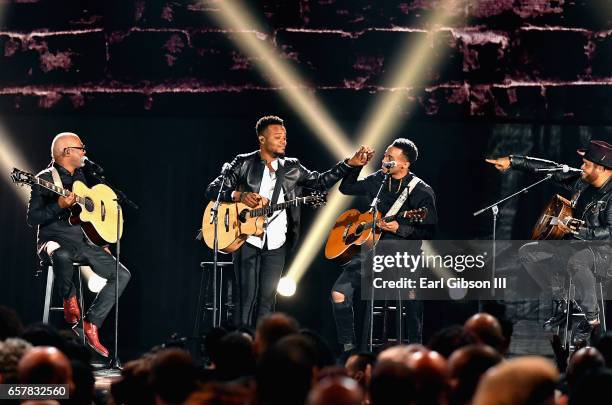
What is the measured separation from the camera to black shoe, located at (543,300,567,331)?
9.34m

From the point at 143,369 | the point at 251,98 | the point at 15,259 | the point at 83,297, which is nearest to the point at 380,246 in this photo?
the point at 251,98

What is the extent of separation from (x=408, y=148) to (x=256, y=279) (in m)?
1.75

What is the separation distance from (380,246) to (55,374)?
6011mm

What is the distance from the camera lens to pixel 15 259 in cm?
1073

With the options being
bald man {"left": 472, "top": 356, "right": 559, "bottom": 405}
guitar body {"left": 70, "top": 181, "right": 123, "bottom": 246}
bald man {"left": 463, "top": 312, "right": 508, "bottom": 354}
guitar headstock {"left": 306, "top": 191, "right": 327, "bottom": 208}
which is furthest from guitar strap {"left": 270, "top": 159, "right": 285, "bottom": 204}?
bald man {"left": 472, "top": 356, "right": 559, "bottom": 405}

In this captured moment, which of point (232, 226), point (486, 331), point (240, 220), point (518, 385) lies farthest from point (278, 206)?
point (518, 385)

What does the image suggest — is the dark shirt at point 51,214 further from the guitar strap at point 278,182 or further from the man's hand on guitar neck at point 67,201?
the guitar strap at point 278,182

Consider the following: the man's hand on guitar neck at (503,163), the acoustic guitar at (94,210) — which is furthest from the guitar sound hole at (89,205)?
the man's hand on guitar neck at (503,163)

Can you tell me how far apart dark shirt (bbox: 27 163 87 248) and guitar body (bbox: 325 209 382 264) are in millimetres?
2206

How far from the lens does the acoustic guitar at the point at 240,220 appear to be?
9.30 m

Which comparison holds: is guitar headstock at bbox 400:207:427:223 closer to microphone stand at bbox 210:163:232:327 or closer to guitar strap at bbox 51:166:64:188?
microphone stand at bbox 210:163:232:327

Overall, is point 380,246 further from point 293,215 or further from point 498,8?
point 498,8

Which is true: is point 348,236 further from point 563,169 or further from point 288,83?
point 563,169

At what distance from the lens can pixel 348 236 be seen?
9.68m
